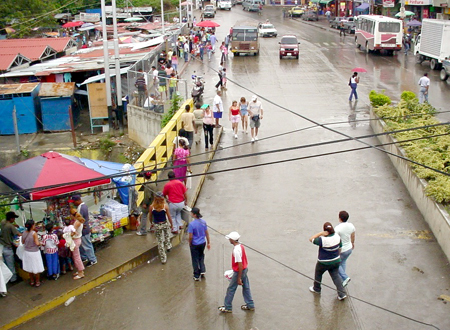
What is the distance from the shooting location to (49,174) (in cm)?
1149

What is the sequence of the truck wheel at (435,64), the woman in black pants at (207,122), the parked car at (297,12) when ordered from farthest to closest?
1. the parked car at (297,12)
2. the truck wheel at (435,64)
3. the woman in black pants at (207,122)

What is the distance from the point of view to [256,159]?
17078 mm

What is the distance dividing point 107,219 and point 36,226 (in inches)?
54.4

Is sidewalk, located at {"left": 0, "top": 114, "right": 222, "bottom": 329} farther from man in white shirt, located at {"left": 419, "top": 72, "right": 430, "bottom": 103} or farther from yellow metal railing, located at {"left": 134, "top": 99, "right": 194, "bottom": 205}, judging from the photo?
man in white shirt, located at {"left": 419, "top": 72, "right": 430, "bottom": 103}

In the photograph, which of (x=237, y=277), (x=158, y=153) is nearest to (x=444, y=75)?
(x=158, y=153)

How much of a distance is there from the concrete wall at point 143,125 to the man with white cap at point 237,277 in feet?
43.0

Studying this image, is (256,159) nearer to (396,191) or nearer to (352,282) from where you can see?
(396,191)

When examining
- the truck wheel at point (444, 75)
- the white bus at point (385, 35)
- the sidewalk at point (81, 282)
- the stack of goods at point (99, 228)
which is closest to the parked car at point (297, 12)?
the white bus at point (385, 35)

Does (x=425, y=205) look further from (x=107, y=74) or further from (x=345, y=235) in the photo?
(x=107, y=74)

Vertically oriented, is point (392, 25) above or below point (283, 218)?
above

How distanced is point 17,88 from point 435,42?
898 inches

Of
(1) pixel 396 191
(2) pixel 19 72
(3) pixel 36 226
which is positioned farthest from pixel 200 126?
(2) pixel 19 72

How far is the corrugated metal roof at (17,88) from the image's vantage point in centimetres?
A: 2544

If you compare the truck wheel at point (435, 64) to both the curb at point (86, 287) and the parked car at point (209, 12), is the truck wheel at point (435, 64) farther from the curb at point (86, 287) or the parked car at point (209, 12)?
the parked car at point (209, 12)
